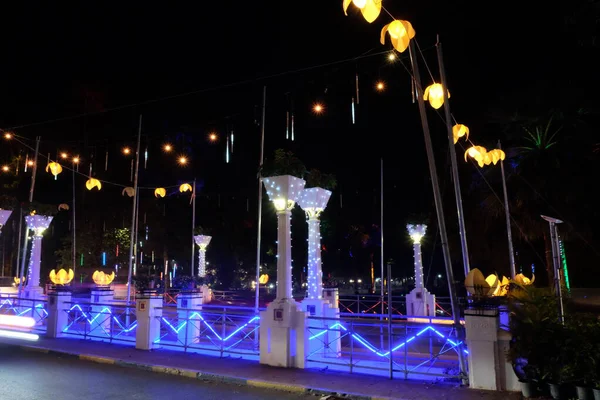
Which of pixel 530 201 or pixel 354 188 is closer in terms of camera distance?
pixel 530 201

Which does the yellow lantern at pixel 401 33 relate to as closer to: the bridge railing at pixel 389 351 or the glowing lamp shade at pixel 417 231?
the bridge railing at pixel 389 351

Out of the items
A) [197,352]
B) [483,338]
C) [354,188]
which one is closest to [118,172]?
[354,188]

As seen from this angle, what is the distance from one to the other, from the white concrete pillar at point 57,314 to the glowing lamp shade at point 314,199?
26.3ft

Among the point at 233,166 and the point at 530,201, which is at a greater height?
the point at 233,166

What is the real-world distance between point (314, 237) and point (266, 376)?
7.02 metres

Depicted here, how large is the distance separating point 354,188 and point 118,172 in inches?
761

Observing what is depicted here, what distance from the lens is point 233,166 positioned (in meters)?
39.0

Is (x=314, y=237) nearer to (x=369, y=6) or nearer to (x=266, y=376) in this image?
(x=266, y=376)

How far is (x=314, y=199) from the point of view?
1548 cm

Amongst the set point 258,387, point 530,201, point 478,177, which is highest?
point 478,177

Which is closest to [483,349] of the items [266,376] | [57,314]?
[266,376]

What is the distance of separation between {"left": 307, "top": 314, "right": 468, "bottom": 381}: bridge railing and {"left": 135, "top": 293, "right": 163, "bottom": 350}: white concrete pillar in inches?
160

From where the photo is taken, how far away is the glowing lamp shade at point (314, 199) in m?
15.5

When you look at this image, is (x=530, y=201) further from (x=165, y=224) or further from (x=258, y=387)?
(x=165, y=224)
